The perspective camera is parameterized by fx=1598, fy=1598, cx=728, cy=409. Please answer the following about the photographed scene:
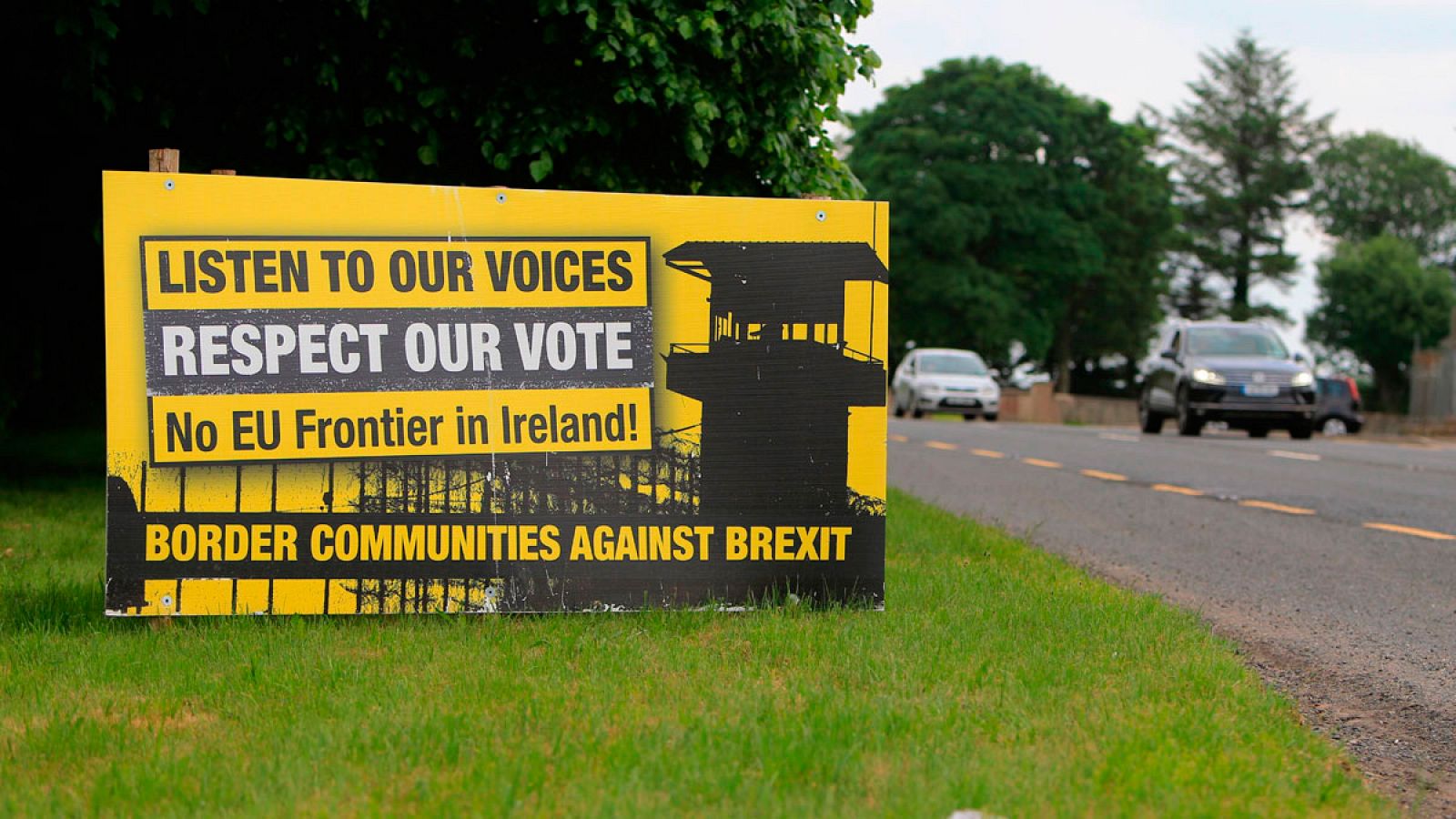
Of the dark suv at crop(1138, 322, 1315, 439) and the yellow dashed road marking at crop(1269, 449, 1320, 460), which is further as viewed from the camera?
the dark suv at crop(1138, 322, 1315, 439)

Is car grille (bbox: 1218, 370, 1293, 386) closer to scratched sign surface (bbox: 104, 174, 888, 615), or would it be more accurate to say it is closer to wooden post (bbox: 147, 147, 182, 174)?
scratched sign surface (bbox: 104, 174, 888, 615)

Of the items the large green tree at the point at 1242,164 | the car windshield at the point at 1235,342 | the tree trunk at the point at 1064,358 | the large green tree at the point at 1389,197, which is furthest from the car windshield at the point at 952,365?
the large green tree at the point at 1389,197

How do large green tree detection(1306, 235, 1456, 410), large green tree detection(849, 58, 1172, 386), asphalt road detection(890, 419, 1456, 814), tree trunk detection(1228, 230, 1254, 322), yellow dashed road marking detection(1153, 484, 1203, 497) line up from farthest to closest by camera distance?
tree trunk detection(1228, 230, 1254, 322), large green tree detection(1306, 235, 1456, 410), large green tree detection(849, 58, 1172, 386), yellow dashed road marking detection(1153, 484, 1203, 497), asphalt road detection(890, 419, 1456, 814)

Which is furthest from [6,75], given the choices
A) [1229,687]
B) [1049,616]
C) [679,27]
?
[1229,687]

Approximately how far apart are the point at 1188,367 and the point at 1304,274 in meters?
56.9

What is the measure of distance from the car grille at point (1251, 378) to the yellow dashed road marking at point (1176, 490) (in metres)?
11.0

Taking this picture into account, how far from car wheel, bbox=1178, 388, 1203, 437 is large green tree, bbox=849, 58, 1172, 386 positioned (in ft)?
103

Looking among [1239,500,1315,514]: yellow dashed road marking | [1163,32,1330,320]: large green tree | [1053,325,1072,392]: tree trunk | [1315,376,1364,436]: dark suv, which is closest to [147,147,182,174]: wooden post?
[1239,500,1315,514]: yellow dashed road marking

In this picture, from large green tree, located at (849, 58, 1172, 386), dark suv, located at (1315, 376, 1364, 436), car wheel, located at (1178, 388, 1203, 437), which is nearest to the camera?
car wheel, located at (1178, 388, 1203, 437)

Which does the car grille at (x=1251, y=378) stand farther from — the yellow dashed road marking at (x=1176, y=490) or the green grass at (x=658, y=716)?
the green grass at (x=658, y=716)

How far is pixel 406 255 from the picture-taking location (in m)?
5.36

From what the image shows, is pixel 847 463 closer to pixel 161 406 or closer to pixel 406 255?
pixel 406 255

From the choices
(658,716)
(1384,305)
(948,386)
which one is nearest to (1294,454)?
(658,716)

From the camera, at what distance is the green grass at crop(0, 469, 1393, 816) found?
3348 millimetres
